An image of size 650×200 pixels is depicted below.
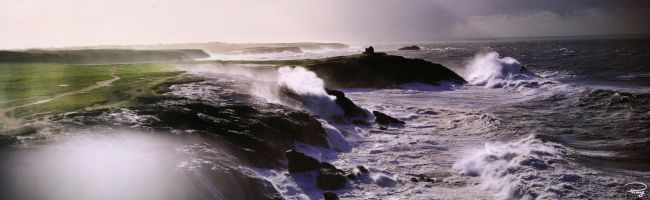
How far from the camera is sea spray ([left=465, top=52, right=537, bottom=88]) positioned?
59278 millimetres

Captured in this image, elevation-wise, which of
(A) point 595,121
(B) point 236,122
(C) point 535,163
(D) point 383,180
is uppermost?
(B) point 236,122

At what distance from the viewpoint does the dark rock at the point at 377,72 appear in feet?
187

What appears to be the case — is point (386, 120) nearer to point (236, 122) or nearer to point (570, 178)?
point (236, 122)

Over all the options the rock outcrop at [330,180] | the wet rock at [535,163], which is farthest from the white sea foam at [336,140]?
the wet rock at [535,163]

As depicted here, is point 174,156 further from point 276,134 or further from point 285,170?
point 276,134

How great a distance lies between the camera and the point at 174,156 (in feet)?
59.5

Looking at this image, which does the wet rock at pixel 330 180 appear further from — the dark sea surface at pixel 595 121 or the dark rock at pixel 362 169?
the dark sea surface at pixel 595 121

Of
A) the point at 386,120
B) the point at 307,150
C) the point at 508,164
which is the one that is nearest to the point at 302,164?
the point at 307,150

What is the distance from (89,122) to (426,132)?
1823 centimetres

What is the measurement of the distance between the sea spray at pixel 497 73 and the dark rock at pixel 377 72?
137 inches

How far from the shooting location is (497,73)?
62938mm

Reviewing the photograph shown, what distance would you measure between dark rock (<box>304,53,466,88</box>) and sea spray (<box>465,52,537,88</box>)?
347 cm

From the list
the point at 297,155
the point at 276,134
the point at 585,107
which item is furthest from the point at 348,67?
the point at 297,155

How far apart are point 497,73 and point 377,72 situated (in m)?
16.0
